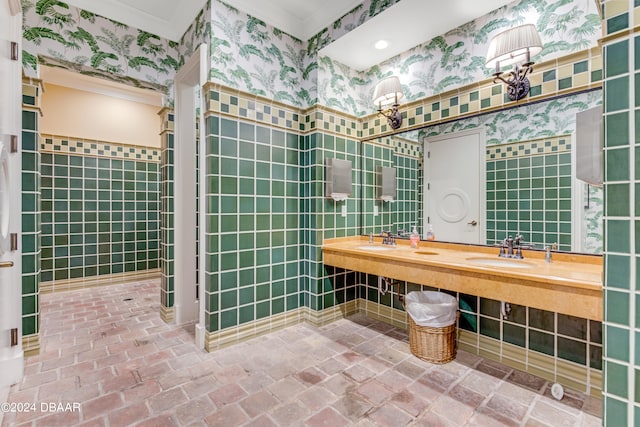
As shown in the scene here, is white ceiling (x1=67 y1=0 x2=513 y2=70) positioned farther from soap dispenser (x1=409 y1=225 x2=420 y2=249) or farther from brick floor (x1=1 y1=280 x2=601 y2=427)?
brick floor (x1=1 y1=280 x2=601 y2=427)

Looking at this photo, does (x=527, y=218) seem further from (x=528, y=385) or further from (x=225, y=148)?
(x=225, y=148)

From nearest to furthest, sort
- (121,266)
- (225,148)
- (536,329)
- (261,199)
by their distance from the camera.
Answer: (536,329)
(225,148)
(261,199)
(121,266)

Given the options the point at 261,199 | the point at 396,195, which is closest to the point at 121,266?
the point at 261,199

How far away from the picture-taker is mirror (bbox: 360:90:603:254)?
1.87 metres

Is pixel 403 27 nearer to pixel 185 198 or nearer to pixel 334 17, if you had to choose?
pixel 334 17

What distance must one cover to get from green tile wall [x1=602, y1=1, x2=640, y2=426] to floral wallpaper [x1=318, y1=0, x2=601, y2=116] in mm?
1011

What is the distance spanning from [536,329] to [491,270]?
73 centimetres

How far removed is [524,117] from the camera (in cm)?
210

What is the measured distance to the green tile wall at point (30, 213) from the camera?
2.21 m

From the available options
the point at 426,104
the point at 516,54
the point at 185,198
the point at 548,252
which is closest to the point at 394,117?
the point at 426,104

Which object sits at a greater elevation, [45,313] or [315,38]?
[315,38]

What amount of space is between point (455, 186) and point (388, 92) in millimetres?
1053

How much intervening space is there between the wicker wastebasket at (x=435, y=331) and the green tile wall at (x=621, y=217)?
102cm

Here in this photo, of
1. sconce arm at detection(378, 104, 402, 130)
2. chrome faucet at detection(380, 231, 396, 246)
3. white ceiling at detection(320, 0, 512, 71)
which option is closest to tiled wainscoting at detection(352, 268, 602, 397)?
chrome faucet at detection(380, 231, 396, 246)
